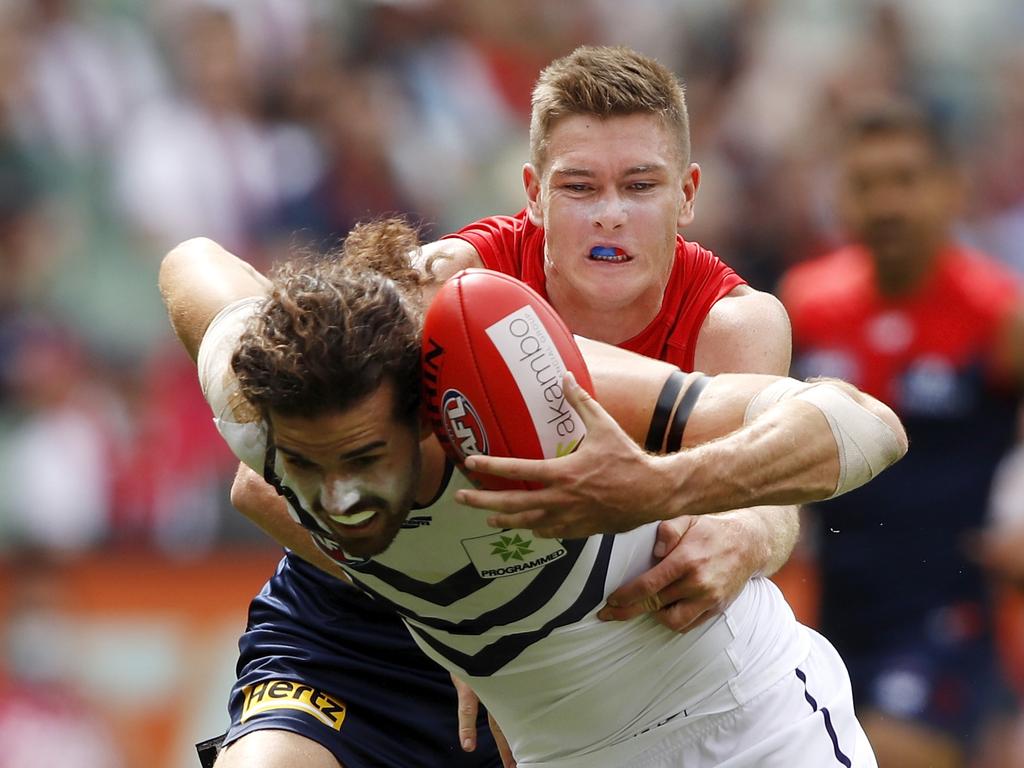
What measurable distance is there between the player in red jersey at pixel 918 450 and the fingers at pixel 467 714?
111 inches

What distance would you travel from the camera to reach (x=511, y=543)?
3.81 metres

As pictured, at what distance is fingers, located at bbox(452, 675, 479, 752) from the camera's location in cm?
473

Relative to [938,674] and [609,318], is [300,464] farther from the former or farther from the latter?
[938,674]

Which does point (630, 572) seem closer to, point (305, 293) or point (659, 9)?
point (305, 293)

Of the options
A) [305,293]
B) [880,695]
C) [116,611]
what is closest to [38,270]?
[116,611]

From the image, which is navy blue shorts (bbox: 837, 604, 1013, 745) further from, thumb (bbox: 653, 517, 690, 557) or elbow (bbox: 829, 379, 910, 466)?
elbow (bbox: 829, 379, 910, 466)

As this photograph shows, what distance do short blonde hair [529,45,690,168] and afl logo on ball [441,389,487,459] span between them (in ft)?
4.59

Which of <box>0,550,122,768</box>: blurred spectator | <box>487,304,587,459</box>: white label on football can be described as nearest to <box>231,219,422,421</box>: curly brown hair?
<box>487,304,587,459</box>: white label on football

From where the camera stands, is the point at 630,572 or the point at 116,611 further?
the point at 116,611

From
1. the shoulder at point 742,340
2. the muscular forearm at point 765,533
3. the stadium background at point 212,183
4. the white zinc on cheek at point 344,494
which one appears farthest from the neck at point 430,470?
the stadium background at point 212,183

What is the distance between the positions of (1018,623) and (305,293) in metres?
5.59

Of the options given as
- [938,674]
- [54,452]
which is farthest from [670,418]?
[54,452]

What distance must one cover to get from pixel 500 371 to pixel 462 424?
0.47 feet

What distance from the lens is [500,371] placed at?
11.3 ft
